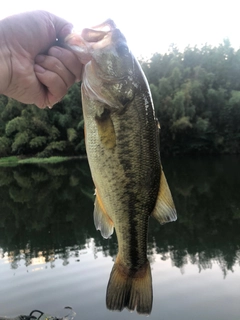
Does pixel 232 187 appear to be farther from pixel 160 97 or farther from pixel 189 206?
pixel 160 97

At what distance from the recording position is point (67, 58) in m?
2.32

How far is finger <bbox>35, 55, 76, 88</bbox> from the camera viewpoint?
2.35 meters

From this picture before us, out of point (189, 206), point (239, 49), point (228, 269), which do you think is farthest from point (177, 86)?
point (228, 269)

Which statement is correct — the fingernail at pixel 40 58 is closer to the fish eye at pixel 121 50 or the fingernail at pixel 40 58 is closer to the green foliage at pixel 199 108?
the fish eye at pixel 121 50

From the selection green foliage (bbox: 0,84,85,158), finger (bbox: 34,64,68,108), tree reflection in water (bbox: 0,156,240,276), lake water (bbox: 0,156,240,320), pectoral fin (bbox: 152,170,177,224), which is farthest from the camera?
green foliage (bbox: 0,84,85,158)

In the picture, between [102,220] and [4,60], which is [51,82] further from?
[102,220]

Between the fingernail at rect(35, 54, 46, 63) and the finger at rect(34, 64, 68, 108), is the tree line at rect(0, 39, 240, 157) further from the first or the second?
the fingernail at rect(35, 54, 46, 63)

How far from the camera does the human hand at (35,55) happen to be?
2.33 m

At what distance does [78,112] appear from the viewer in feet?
170

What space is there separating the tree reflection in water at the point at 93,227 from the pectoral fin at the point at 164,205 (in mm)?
8350

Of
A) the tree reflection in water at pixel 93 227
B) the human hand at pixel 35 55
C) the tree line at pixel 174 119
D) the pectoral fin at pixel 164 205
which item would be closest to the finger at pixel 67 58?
the human hand at pixel 35 55

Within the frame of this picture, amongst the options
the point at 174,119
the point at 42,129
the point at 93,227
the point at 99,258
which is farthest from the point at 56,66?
the point at 42,129

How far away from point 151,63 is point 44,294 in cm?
5250

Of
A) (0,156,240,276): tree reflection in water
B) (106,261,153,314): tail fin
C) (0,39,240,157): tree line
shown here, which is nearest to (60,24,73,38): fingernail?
(106,261,153,314): tail fin
